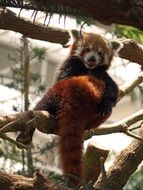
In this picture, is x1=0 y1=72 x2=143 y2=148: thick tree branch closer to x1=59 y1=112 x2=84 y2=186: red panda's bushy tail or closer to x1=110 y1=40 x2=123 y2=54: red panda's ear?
x1=59 y1=112 x2=84 y2=186: red panda's bushy tail

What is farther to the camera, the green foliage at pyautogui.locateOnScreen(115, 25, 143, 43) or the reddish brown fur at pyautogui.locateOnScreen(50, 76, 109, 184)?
the green foliage at pyautogui.locateOnScreen(115, 25, 143, 43)

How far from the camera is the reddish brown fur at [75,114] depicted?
1.88m

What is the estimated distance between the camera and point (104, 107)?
223 cm

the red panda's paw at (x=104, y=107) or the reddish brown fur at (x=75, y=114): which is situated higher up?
the reddish brown fur at (x=75, y=114)

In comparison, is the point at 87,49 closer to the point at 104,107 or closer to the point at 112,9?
the point at 104,107

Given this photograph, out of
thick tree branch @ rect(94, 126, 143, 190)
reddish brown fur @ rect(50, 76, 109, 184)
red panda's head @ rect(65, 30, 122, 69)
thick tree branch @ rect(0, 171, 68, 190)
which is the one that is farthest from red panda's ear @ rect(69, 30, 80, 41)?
thick tree branch @ rect(0, 171, 68, 190)

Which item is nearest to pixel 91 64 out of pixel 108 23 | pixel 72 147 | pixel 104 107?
pixel 104 107

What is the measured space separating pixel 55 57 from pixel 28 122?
6068mm

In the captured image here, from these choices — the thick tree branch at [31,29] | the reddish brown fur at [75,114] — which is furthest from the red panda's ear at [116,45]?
the reddish brown fur at [75,114]

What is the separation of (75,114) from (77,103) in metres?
0.06

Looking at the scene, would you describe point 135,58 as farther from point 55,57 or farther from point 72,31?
point 55,57

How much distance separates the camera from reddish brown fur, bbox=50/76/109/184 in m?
1.88

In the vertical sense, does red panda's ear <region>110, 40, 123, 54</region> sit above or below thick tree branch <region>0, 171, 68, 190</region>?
below

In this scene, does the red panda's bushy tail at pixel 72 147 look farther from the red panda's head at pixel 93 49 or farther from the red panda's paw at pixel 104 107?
the red panda's head at pixel 93 49
